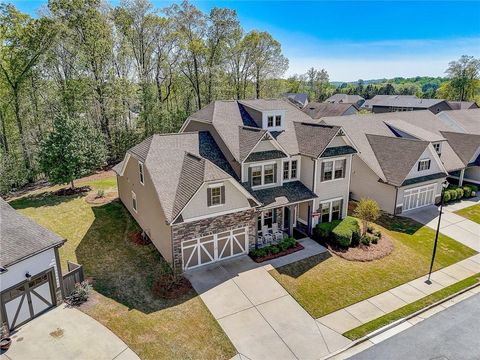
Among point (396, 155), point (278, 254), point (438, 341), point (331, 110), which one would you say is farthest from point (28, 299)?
point (331, 110)

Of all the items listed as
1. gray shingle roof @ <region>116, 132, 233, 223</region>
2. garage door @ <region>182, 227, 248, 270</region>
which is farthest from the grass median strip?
gray shingle roof @ <region>116, 132, 233, 223</region>

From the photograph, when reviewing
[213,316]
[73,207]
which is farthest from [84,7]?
[213,316]

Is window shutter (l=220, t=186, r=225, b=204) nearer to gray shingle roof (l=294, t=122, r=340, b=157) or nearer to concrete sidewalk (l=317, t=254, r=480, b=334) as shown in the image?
gray shingle roof (l=294, t=122, r=340, b=157)

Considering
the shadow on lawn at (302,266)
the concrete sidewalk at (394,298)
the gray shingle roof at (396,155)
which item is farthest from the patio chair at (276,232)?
the gray shingle roof at (396,155)

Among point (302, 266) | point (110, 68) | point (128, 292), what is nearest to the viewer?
point (128, 292)

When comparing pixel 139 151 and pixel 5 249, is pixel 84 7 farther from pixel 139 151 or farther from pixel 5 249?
pixel 5 249

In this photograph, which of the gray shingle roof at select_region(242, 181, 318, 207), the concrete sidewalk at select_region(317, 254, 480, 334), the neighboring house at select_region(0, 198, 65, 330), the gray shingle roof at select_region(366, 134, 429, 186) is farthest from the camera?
the gray shingle roof at select_region(366, 134, 429, 186)

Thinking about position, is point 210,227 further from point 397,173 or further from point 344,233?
point 397,173
